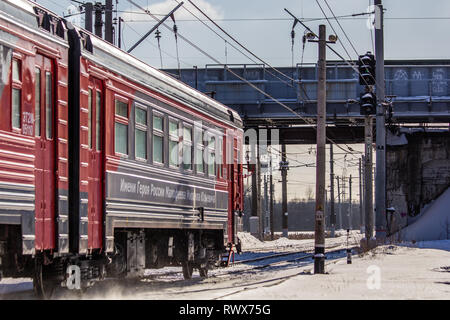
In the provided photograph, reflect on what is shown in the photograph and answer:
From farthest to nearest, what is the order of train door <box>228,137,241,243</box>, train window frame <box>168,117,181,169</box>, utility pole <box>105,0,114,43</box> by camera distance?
utility pole <box>105,0,114,43</box> → train door <box>228,137,241,243</box> → train window frame <box>168,117,181,169</box>

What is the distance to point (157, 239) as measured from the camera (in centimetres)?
1725

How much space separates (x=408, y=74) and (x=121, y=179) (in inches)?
1583

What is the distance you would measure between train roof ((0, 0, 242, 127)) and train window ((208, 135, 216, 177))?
0.62m

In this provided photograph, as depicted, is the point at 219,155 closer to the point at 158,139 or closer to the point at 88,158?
the point at 158,139

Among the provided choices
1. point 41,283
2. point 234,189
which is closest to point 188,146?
point 234,189

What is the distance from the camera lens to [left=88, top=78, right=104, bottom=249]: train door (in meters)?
13.0

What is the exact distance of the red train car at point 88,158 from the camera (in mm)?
11102

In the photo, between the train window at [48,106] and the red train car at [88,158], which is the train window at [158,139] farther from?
the train window at [48,106]

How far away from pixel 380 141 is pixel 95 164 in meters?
25.3

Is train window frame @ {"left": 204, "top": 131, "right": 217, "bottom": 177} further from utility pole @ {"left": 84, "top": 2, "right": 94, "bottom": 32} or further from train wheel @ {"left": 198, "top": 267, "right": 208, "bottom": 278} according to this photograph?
utility pole @ {"left": 84, "top": 2, "right": 94, "bottom": 32}

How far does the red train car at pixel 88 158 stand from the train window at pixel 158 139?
19 millimetres

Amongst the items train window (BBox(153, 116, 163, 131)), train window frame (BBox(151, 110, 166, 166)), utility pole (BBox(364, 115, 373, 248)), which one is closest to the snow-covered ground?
train window frame (BBox(151, 110, 166, 166))
